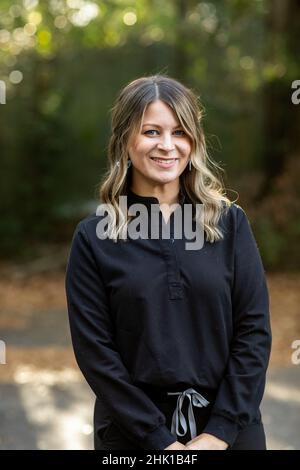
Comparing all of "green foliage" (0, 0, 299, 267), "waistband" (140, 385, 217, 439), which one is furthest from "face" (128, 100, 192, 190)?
"green foliage" (0, 0, 299, 267)

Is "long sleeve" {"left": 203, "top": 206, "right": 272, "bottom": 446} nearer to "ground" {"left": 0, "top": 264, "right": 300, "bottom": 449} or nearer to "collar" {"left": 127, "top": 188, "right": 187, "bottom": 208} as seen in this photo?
"collar" {"left": 127, "top": 188, "right": 187, "bottom": 208}

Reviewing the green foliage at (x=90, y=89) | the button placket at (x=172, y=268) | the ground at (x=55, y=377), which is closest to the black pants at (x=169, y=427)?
the button placket at (x=172, y=268)

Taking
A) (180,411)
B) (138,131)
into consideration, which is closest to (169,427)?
(180,411)

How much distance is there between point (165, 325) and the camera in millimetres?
2221

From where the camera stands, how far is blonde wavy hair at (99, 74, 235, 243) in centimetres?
230

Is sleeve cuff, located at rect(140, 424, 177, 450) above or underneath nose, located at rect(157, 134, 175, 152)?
underneath

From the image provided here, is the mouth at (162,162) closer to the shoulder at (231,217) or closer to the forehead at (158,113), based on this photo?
the forehead at (158,113)

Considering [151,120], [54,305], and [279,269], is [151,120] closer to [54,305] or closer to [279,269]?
[54,305]

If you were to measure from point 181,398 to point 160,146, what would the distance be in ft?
2.67

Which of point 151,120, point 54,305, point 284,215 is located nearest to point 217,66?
point 284,215

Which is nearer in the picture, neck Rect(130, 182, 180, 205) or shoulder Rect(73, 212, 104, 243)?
shoulder Rect(73, 212, 104, 243)

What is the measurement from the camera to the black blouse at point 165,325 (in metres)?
2.19

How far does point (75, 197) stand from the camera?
13578 mm

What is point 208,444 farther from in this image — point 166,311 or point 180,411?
point 166,311
